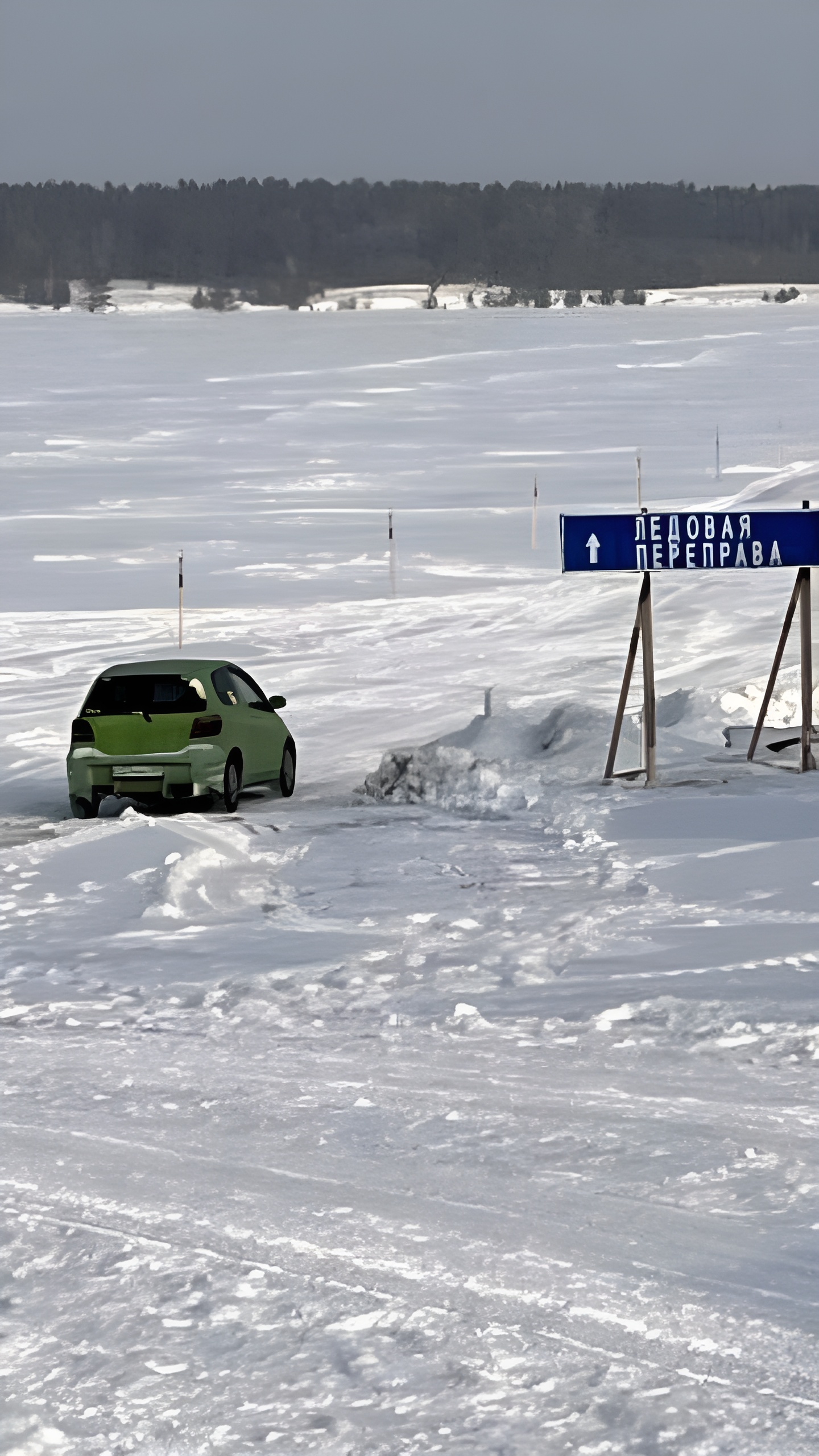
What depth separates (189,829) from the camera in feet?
36.9

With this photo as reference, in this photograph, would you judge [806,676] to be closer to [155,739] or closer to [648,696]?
[648,696]

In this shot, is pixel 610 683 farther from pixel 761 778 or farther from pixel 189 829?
pixel 189 829

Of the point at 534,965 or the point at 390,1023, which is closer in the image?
the point at 390,1023

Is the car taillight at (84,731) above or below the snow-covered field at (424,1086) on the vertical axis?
above

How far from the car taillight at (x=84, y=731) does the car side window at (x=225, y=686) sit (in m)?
1.08

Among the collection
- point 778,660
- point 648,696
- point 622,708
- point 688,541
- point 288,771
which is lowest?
point 288,771

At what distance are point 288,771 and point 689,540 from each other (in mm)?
4285

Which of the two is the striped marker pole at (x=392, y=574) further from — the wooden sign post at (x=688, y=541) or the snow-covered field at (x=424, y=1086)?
the wooden sign post at (x=688, y=541)

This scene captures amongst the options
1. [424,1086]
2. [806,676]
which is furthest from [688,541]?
[424,1086]

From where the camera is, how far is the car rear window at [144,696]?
1407cm

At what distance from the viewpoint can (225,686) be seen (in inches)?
581

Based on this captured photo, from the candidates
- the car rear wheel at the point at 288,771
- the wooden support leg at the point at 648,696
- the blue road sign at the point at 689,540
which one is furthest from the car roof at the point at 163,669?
the wooden support leg at the point at 648,696

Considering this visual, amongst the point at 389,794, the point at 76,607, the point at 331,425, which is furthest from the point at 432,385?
the point at 389,794

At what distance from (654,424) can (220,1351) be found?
200ft
